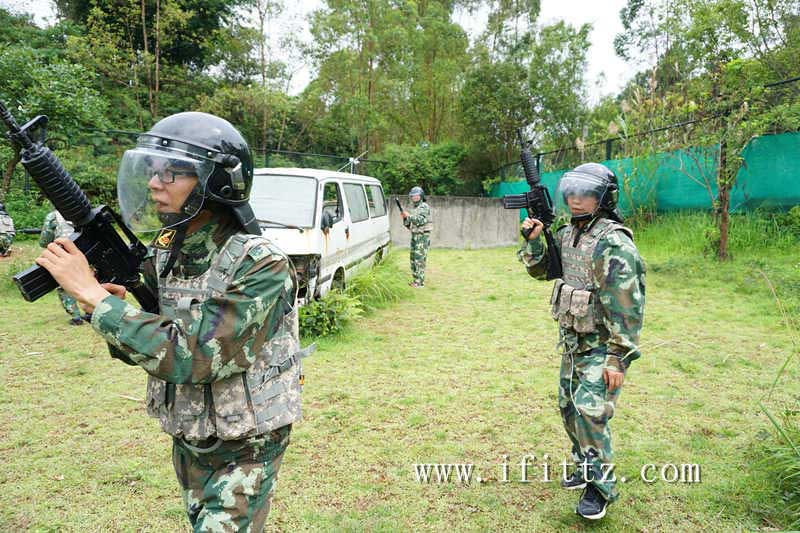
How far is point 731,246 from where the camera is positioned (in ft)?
31.9

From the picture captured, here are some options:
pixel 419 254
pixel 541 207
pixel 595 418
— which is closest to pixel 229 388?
pixel 595 418

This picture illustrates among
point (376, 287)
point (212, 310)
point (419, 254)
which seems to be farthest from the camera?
point (419, 254)

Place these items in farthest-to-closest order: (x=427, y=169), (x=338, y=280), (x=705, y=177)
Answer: (x=427, y=169)
(x=705, y=177)
(x=338, y=280)

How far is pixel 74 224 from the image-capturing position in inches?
65.7

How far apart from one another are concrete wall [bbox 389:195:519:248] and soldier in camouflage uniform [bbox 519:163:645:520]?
39.0 ft

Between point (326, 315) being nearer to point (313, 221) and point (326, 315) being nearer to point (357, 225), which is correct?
point (313, 221)

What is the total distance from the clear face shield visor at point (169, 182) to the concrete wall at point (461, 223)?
13196mm

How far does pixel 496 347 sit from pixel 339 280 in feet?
7.60

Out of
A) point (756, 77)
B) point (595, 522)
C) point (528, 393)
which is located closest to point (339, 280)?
point (528, 393)

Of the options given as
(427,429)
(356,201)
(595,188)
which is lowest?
(427,429)

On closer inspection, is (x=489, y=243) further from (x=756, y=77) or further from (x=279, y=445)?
(x=279, y=445)

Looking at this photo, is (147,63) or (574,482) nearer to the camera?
(574,482)

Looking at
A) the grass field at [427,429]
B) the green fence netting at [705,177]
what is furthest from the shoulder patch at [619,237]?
the green fence netting at [705,177]

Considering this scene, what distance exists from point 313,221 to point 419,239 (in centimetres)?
353
